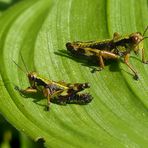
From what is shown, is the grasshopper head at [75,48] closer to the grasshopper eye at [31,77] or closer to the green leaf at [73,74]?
the green leaf at [73,74]

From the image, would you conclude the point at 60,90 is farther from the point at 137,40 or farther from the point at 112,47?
the point at 137,40

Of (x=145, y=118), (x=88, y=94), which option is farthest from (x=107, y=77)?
(x=145, y=118)

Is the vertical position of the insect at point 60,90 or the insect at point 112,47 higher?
the insect at point 112,47

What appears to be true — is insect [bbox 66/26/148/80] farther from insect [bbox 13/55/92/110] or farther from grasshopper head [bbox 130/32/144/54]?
insect [bbox 13/55/92/110]

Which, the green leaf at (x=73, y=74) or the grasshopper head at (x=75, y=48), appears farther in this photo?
the grasshopper head at (x=75, y=48)

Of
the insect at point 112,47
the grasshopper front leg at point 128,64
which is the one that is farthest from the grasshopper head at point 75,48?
the grasshopper front leg at point 128,64

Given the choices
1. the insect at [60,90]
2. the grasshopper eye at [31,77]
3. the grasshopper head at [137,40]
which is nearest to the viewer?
the insect at [60,90]

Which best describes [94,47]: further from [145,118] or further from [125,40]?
[145,118]
